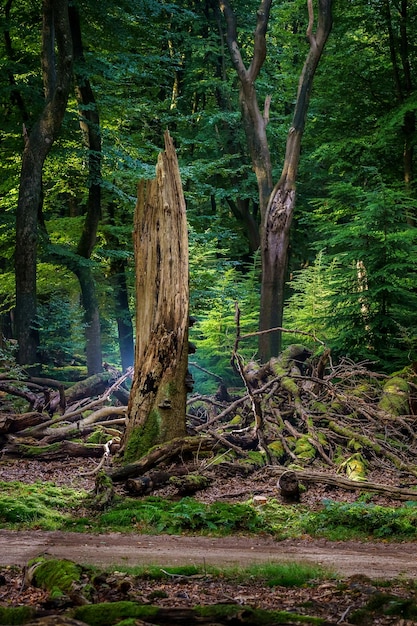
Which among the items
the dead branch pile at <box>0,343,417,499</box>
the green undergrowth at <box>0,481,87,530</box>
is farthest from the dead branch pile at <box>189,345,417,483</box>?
the green undergrowth at <box>0,481,87,530</box>

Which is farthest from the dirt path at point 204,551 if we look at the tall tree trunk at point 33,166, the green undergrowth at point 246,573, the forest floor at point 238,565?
the tall tree trunk at point 33,166

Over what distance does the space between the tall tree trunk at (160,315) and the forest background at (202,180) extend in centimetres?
445

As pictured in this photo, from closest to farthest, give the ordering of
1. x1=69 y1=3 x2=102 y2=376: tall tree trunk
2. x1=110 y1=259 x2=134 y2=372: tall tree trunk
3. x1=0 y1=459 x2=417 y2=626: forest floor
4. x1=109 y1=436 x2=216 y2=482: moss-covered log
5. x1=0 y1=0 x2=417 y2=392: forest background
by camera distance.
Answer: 1. x1=0 y1=459 x2=417 y2=626: forest floor
2. x1=109 y1=436 x2=216 y2=482: moss-covered log
3. x1=0 y1=0 x2=417 y2=392: forest background
4. x1=69 y1=3 x2=102 y2=376: tall tree trunk
5. x1=110 y1=259 x2=134 y2=372: tall tree trunk

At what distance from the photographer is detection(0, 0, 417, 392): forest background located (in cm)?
1524

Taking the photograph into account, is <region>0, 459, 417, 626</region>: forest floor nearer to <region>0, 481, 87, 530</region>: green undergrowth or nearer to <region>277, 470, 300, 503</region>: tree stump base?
<region>277, 470, 300, 503</region>: tree stump base

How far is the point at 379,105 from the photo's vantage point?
19.1m

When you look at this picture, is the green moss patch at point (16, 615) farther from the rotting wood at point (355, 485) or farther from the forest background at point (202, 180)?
the forest background at point (202, 180)

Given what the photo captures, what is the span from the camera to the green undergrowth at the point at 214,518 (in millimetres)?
7559

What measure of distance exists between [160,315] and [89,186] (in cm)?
881

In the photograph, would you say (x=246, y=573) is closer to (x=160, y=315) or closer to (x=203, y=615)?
(x=203, y=615)

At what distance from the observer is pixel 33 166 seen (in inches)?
607

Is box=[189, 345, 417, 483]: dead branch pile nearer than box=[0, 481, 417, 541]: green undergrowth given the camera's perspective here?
No

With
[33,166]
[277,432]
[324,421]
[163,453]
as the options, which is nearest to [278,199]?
[33,166]

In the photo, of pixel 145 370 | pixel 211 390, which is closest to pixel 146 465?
pixel 145 370
